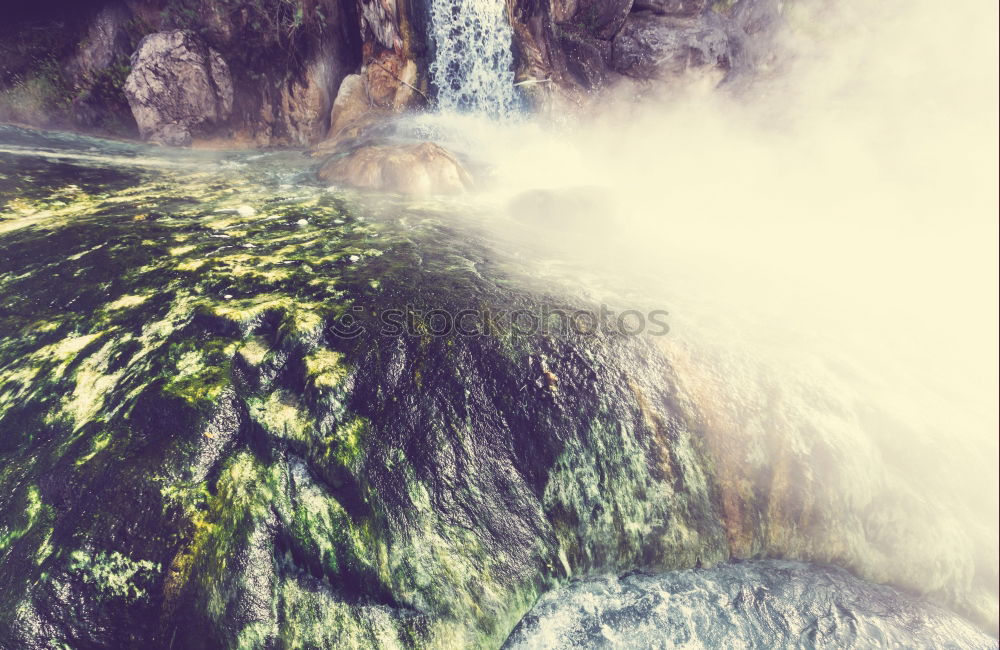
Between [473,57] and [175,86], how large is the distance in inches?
284

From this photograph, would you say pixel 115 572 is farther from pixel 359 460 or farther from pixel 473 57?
pixel 473 57

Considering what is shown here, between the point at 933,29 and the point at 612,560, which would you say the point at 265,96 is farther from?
the point at 933,29

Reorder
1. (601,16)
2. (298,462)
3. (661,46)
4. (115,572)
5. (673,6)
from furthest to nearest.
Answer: (673,6), (661,46), (601,16), (298,462), (115,572)

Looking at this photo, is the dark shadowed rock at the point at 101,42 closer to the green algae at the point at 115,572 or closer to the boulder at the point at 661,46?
the green algae at the point at 115,572

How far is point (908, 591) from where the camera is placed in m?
3.50

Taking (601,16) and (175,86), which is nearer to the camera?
(175,86)

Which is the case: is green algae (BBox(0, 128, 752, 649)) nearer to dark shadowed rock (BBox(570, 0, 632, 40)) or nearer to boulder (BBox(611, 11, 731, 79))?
boulder (BBox(611, 11, 731, 79))

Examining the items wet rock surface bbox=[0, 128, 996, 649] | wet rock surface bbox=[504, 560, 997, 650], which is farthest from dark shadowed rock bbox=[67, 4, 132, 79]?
wet rock surface bbox=[504, 560, 997, 650]

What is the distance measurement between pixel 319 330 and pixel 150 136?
10307 mm

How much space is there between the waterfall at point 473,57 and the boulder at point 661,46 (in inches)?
182

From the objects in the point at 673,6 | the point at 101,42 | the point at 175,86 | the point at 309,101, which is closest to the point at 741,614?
the point at 309,101

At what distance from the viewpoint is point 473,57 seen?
10547 mm

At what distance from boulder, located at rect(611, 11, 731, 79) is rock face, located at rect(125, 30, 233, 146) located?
38.3ft

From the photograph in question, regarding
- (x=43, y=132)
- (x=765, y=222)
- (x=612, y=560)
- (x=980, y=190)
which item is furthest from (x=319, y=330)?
(x=980, y=190)
